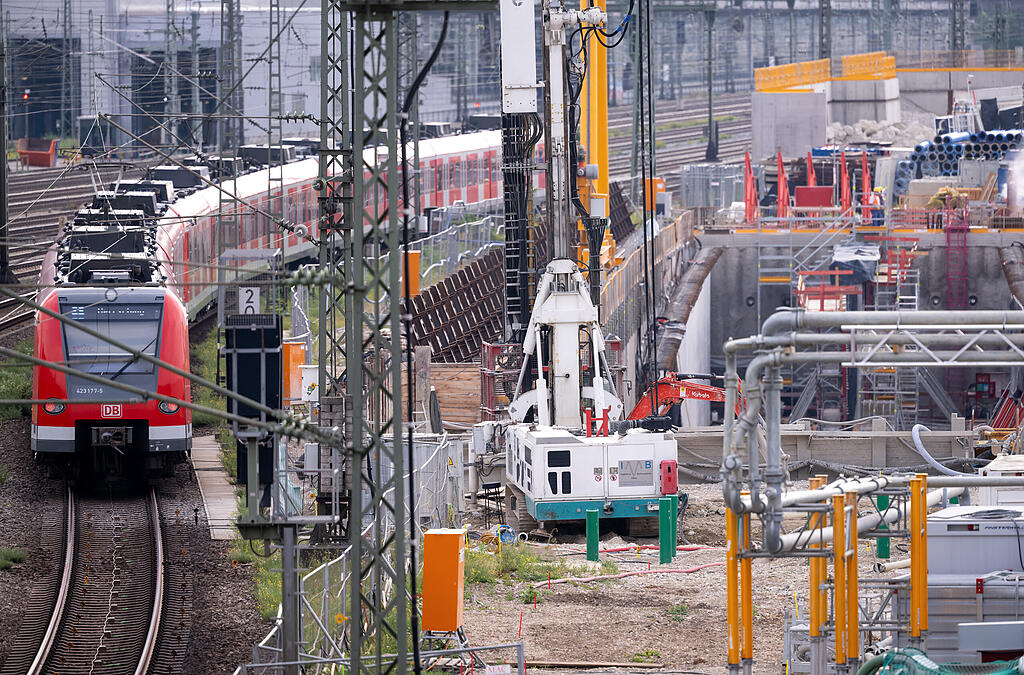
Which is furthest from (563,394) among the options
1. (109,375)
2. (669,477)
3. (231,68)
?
(231,68)

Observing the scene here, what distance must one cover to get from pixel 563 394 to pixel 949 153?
3838 centimetres

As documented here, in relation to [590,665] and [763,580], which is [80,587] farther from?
[763,580]

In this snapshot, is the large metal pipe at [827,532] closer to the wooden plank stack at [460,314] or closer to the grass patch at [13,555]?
the grass patch at [13,555]

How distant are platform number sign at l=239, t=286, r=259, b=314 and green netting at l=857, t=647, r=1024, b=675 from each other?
13646 millimetres

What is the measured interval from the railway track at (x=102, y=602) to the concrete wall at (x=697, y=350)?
822 inches

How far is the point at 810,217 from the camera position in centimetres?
5338

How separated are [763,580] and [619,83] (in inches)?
3655

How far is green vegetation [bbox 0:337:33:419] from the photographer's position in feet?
93.1

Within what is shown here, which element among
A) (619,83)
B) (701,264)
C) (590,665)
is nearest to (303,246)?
(701,264)

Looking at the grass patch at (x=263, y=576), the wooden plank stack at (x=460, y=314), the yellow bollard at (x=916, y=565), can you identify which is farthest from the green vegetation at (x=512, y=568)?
the wooden plank stack at (x=460, y=314)

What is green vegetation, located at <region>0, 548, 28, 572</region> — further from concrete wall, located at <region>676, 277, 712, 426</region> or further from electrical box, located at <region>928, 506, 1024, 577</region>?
concrete wall, located at <region>676, 277, 712, 426</region>

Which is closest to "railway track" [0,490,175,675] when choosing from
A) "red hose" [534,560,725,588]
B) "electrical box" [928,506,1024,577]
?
"red hose" [534,560,725,588]

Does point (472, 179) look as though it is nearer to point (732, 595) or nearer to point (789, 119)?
point (789, 119)

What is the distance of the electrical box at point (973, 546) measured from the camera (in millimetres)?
16453
